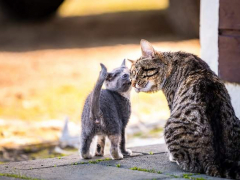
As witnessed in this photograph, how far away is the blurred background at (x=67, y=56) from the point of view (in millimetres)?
8531

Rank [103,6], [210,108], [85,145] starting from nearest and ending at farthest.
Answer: [210,108], [85,145], [103,6]

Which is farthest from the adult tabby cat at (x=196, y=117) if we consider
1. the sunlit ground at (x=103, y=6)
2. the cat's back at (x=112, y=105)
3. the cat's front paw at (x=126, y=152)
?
the sunlit ground at (x=103, y=6)

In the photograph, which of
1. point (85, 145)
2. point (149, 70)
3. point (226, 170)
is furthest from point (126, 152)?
point (226, 170)

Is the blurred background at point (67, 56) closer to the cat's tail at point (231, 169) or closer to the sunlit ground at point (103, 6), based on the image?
the sunlit ground at point (103, 6)

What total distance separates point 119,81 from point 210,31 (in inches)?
56.1

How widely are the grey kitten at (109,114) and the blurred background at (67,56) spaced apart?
2079 mm

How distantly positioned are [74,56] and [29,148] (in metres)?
5.45

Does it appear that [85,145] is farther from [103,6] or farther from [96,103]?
[103,6]

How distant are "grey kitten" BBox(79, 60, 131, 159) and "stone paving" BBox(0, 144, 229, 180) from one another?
15 centimetres

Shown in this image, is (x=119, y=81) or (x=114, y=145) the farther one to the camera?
(x=119, y=81)

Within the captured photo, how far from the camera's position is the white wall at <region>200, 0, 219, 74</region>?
6.65 m

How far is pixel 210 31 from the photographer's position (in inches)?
265

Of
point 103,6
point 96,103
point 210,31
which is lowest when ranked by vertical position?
point 96,103

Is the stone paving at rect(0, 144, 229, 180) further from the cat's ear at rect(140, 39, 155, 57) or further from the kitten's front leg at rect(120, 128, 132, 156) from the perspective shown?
the cat's ear at rect(140, 39, 155, 57)
